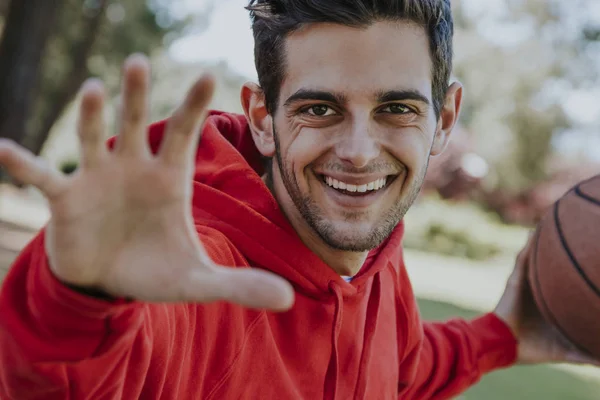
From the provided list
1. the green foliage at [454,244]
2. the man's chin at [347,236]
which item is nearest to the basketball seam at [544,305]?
the man's chin at [347,236]

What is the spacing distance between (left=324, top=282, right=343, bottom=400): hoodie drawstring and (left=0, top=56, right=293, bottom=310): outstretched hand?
32.1 inches

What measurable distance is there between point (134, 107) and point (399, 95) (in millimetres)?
925

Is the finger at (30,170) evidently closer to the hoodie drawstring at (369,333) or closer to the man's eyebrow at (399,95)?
the man's eyebrow at (399,95)

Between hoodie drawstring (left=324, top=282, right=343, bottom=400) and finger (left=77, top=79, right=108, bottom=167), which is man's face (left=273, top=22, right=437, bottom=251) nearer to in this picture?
hoodie drawstring (left=324, top=282, right=343, bottom=400)

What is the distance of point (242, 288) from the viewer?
1.02 meters

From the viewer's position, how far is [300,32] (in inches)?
70.7

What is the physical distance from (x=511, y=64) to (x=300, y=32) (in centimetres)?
2078

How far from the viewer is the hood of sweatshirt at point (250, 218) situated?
67.5 inches

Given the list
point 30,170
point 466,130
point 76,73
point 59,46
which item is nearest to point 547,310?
point 30,170

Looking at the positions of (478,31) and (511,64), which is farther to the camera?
(478,31)

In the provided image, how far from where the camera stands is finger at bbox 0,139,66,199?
0.95 metres

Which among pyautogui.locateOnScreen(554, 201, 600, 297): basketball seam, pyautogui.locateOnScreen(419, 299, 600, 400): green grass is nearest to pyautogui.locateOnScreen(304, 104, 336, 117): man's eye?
pyautogui.locateOnScreen(554, 201, 600, 297): basketball seam

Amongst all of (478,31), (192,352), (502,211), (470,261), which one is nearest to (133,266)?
(192,352)

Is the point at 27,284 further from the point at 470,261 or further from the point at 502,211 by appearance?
the point at 502,211
